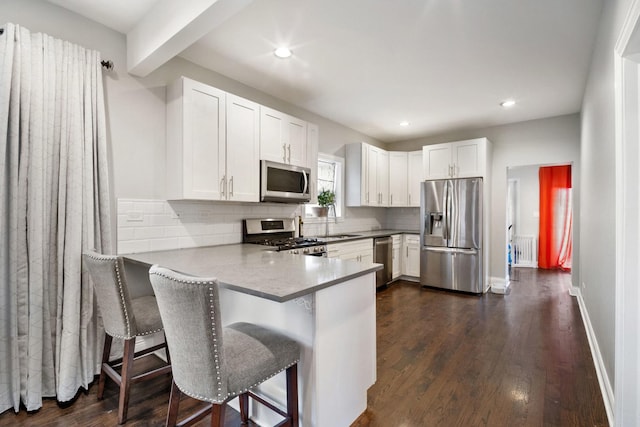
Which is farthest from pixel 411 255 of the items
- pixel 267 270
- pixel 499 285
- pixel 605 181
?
pixel 267 270

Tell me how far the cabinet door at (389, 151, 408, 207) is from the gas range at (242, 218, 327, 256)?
2.47 metres

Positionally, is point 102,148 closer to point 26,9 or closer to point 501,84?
point 26,9

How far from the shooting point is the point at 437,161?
5066 millimetres

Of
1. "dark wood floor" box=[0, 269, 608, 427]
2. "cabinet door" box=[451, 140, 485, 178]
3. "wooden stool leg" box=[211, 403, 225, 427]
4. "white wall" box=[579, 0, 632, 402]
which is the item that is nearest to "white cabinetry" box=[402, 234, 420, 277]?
"cabinet door" box=[451, 140, 485, 178]

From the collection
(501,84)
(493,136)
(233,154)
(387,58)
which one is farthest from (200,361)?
(493,136)

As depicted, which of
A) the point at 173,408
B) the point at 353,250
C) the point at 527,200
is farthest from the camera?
the point at 527,200

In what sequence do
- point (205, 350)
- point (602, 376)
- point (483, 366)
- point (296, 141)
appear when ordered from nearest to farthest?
point (205, 350), point (602, 376), point (483, 366), point (296, 141)

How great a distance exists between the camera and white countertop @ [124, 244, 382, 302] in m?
1.37

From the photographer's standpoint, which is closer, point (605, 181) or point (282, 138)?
point (605, 181)

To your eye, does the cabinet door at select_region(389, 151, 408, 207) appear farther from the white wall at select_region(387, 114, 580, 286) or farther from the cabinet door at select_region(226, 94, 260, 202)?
the cabinet door at select_region(226, 94, 260, 202)

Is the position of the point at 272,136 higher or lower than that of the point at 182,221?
higher

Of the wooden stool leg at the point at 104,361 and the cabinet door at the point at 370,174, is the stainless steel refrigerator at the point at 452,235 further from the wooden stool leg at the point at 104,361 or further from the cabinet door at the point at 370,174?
the wooden stool leg at the point at 104,361

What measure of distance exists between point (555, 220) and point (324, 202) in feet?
17.8

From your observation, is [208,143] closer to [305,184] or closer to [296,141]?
[296,141]
